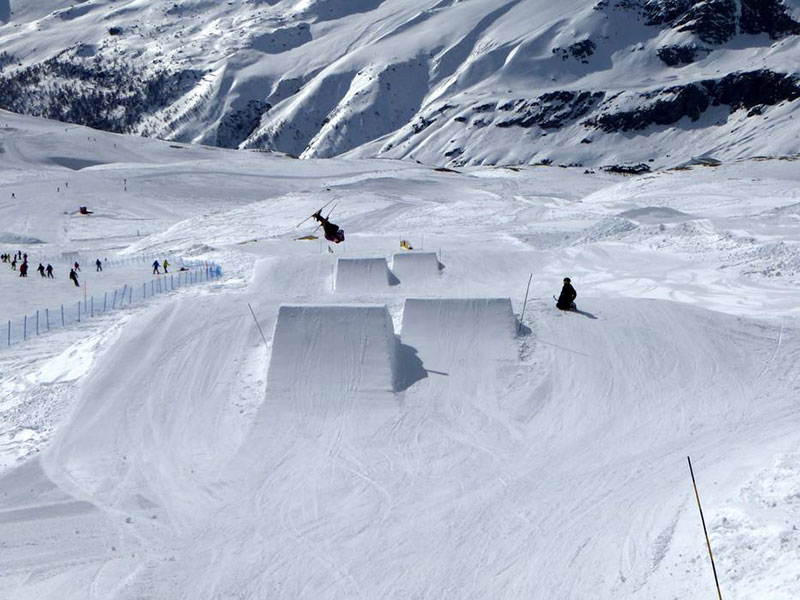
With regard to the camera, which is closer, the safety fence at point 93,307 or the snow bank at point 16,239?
the safety fence at point 93,307

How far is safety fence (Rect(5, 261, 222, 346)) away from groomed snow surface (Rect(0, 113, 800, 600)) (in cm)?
80

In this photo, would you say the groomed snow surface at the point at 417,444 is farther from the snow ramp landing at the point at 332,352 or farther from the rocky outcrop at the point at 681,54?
the rocky outcrop at the point at 681,54

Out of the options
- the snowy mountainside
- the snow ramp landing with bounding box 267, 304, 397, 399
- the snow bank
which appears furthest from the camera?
the snowy mountainside

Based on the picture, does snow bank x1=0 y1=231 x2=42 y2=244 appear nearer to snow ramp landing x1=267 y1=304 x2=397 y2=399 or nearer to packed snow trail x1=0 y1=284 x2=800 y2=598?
packed snow trail x1=0 y1=284 x2=800 y2=598

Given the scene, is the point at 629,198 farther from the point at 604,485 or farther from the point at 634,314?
the point at 604,485

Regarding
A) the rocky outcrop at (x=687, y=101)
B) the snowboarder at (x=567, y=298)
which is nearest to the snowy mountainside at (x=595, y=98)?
the rocky outcrop at (x=687, y=101)

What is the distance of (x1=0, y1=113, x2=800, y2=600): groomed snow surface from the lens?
884 cm

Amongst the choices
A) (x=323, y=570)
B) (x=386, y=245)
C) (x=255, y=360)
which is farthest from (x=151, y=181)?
(x=323, y=570)

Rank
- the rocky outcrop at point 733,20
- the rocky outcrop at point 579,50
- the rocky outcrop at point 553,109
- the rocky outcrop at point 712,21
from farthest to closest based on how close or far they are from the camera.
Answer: the rocky outcrop at point 579,50
the rocky outcrop at point 733,20
the rocky outcrop at point 712,21
the rocky outcrop at point 553,109

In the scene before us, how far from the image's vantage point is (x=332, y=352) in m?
14.4

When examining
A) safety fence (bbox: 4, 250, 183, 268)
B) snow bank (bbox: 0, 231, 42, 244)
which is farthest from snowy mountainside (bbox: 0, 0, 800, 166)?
safety fence (bbox: 4, 250, 183, 268)

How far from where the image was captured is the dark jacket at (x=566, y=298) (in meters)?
16.9

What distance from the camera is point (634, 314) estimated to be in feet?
54.7

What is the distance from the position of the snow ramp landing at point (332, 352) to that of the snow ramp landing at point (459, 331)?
0.94m
